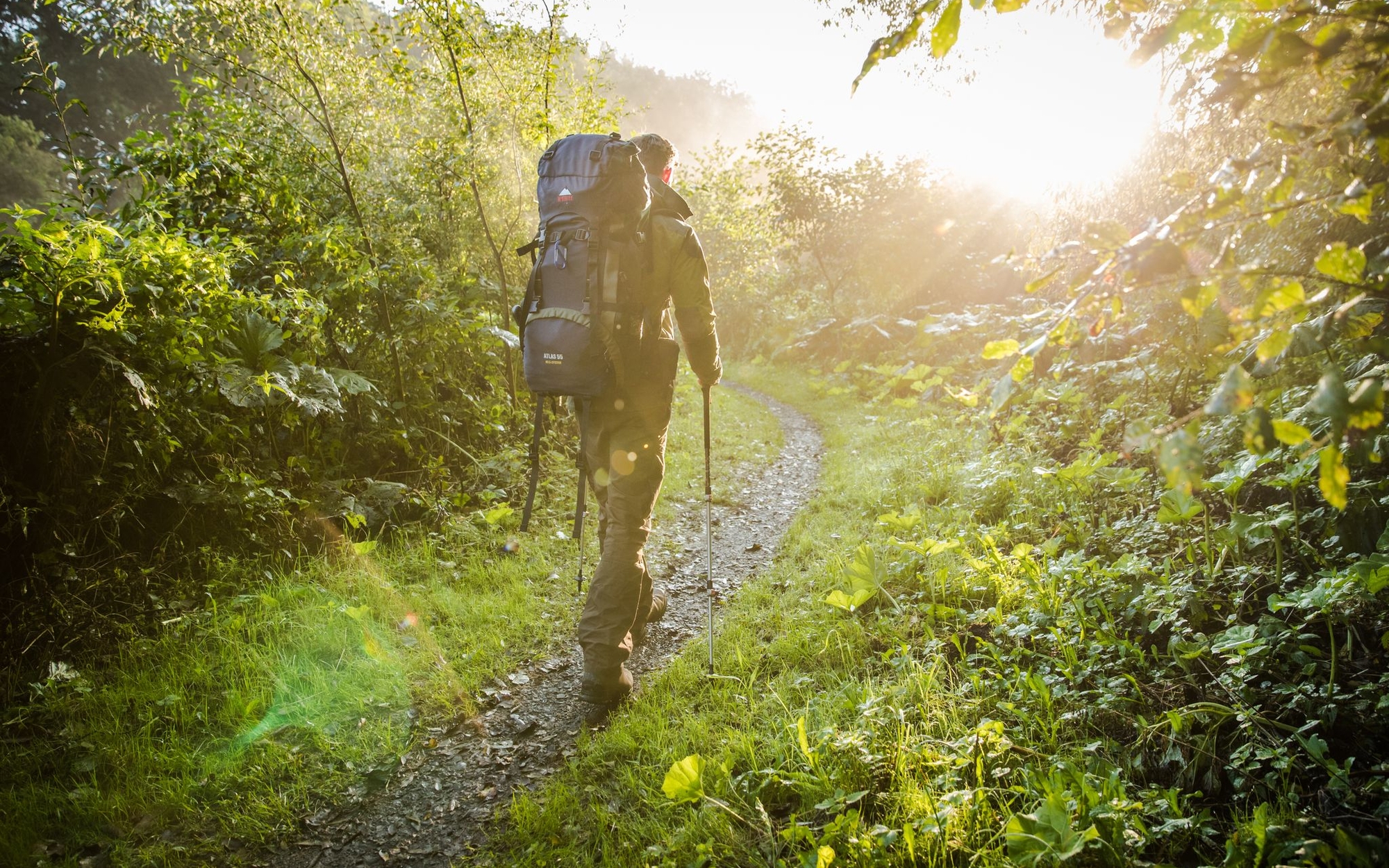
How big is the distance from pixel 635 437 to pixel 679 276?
3.00 ft

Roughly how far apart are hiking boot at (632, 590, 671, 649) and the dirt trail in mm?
58

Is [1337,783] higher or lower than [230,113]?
lower

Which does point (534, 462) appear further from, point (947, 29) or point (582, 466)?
point (947, 29)

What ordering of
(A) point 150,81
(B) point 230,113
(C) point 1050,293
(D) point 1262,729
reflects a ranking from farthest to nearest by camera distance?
1. (A) point 150,81
2. (C) point 1050,293
3. (B) point 230,113
4. (D) point 1262,729

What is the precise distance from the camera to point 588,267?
10.7 ft

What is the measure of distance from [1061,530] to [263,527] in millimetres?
5579

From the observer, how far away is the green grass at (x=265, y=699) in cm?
272

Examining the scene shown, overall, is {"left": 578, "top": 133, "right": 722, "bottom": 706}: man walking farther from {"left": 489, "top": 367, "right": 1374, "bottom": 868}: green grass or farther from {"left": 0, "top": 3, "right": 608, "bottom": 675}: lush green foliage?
{"left": 0, "top": 3, "right": 608, "bottom": 675}: lush green foliage

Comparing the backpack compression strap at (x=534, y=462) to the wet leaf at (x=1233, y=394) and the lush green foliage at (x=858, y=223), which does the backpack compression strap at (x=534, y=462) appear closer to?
the wet leaf at (x=1233, y=394)

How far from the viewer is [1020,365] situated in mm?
1452

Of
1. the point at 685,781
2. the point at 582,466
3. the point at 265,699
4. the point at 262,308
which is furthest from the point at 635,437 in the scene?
the point at 262,308

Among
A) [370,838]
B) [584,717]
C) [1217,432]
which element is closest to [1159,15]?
[1217,432]

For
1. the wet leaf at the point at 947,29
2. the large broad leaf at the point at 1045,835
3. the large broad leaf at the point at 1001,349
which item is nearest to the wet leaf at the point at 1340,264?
the large broad leaf at the point at 1001,349

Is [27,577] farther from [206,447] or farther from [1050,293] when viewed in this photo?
[1050,293]
